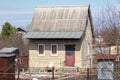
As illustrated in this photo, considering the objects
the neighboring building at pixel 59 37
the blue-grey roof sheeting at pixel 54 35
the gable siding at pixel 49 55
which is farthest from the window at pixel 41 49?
the blue-grey roof sheeting at pixel 54 35

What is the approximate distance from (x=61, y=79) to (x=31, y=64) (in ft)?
50.9

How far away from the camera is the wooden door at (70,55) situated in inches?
1483

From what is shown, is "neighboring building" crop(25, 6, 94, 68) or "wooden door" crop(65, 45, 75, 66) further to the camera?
"neighboring building" crop(25, 6, 94, 68)

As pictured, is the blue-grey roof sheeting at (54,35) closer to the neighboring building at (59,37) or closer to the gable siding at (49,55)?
the neighboring building at (59,37)

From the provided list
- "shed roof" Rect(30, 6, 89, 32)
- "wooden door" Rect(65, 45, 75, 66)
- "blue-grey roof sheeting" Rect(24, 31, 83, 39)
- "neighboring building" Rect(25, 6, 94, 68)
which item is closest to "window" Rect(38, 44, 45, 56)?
"neighboring building" Rect(25, 6, 94, 68)

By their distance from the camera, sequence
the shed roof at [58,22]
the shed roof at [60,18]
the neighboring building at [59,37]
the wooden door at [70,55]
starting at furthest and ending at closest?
the shed roof at [60,18]
the shed roof at [58,22]
the neighboring building at [59,37]
the wooden door at [70,55]

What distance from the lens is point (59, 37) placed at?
37688 millimetres

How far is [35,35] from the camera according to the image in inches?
1511

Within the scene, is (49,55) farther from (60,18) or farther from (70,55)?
(60,18)

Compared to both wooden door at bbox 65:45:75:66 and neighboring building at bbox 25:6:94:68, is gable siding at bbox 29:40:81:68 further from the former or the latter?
wooden door at bbox 65:45:75:66

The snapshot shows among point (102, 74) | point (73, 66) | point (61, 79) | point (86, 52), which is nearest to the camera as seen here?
point (102, 74)

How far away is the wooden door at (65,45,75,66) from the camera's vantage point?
37.7 meters

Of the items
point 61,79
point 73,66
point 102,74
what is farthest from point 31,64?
point 102,74

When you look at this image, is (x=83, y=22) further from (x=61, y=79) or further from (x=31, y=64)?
(x=61, y=79)
